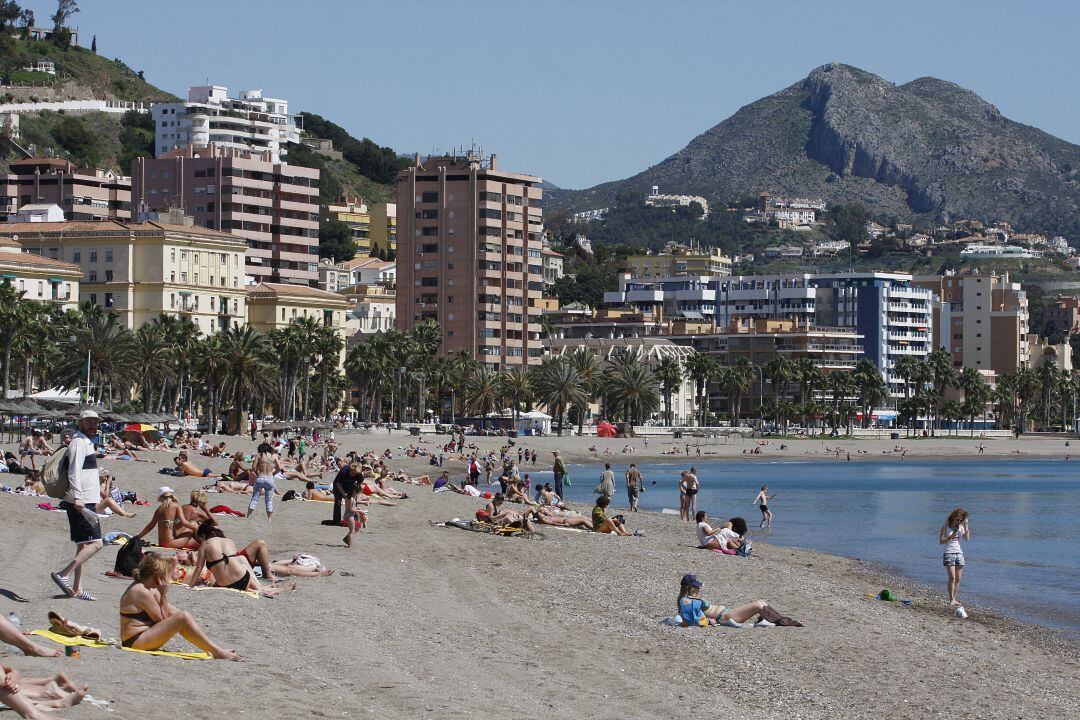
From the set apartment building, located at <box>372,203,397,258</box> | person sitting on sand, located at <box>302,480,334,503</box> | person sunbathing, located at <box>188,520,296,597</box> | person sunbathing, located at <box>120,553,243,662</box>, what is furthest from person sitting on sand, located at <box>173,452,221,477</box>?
apartment building, located at <box>372,203,397,258</box>

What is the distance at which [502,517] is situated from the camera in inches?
1271

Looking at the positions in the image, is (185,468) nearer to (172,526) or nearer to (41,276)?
(172,526)

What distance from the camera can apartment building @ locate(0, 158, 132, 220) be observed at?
153 meters

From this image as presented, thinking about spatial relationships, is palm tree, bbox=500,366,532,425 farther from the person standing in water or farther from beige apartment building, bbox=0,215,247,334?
the person standing in water

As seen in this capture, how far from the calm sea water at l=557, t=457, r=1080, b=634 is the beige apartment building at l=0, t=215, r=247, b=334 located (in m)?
33.6

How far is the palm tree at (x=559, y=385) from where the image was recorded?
114188mm

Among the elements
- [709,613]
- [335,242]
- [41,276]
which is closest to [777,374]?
[335,242]

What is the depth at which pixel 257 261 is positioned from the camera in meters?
142

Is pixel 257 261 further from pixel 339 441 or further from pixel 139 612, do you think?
pixel 139 612

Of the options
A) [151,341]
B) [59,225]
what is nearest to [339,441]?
[151,341]

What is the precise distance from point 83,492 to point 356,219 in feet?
591

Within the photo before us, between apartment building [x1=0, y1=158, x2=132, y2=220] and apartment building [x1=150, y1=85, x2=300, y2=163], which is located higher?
apartment building [x1=150, y1=85, x2=300, y2=163]

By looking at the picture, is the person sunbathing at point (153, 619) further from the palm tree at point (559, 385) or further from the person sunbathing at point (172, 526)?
the palm tree at point (559, 385)

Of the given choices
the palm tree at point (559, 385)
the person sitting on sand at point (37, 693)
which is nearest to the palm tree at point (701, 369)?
the palm tree at point (559, 385)
